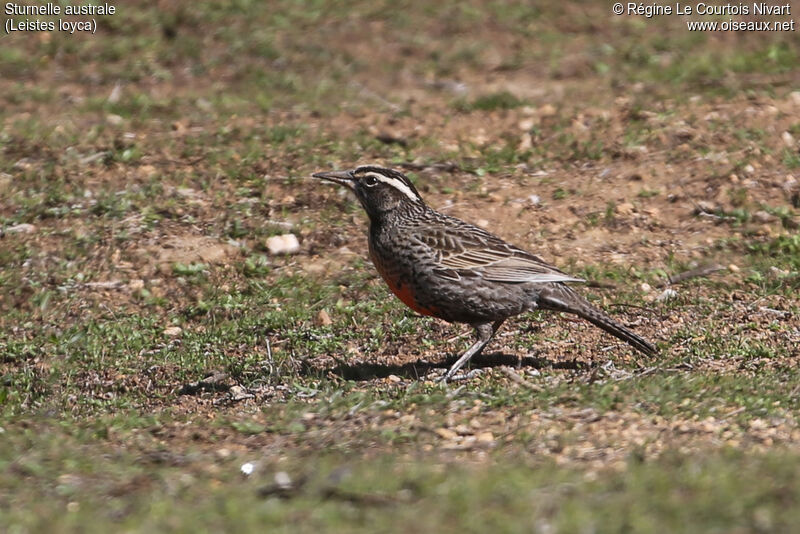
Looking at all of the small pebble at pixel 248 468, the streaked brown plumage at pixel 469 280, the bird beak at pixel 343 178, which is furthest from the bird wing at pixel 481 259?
the small pebble at pixel 248 468

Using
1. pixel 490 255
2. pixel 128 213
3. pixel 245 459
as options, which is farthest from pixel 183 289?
pixel 245 459

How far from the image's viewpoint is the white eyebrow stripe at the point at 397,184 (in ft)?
33.0

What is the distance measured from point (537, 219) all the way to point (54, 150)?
17.1ft

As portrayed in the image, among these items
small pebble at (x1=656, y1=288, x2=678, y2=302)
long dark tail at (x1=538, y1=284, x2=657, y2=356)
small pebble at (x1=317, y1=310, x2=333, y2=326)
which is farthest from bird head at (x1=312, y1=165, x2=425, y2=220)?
small pebble at (x1=656, y1=288, x2=678, y2=302)

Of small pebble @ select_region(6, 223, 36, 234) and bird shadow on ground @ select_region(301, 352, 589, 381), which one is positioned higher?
small pebble @ select_region(6, 223, 36, 234)

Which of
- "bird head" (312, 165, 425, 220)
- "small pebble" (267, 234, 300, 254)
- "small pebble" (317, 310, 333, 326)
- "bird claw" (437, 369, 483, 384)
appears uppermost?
A: "bird head" (312, 165, 425, 220)

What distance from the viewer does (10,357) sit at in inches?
396

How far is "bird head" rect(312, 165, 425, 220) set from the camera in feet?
32.9

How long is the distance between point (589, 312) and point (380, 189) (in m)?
1.97

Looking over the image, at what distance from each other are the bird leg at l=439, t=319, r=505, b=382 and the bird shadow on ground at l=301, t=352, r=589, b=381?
0.15 metres

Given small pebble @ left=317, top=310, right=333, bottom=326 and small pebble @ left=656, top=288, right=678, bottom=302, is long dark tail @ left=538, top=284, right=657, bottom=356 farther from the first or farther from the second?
small pebble @ left=317, top=310, right=333, bottom=326

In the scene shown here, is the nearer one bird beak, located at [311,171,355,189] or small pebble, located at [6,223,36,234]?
bird beak, located at [311,171,355,189]

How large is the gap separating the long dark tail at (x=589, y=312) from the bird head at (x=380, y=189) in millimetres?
1372

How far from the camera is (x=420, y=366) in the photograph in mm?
9820
